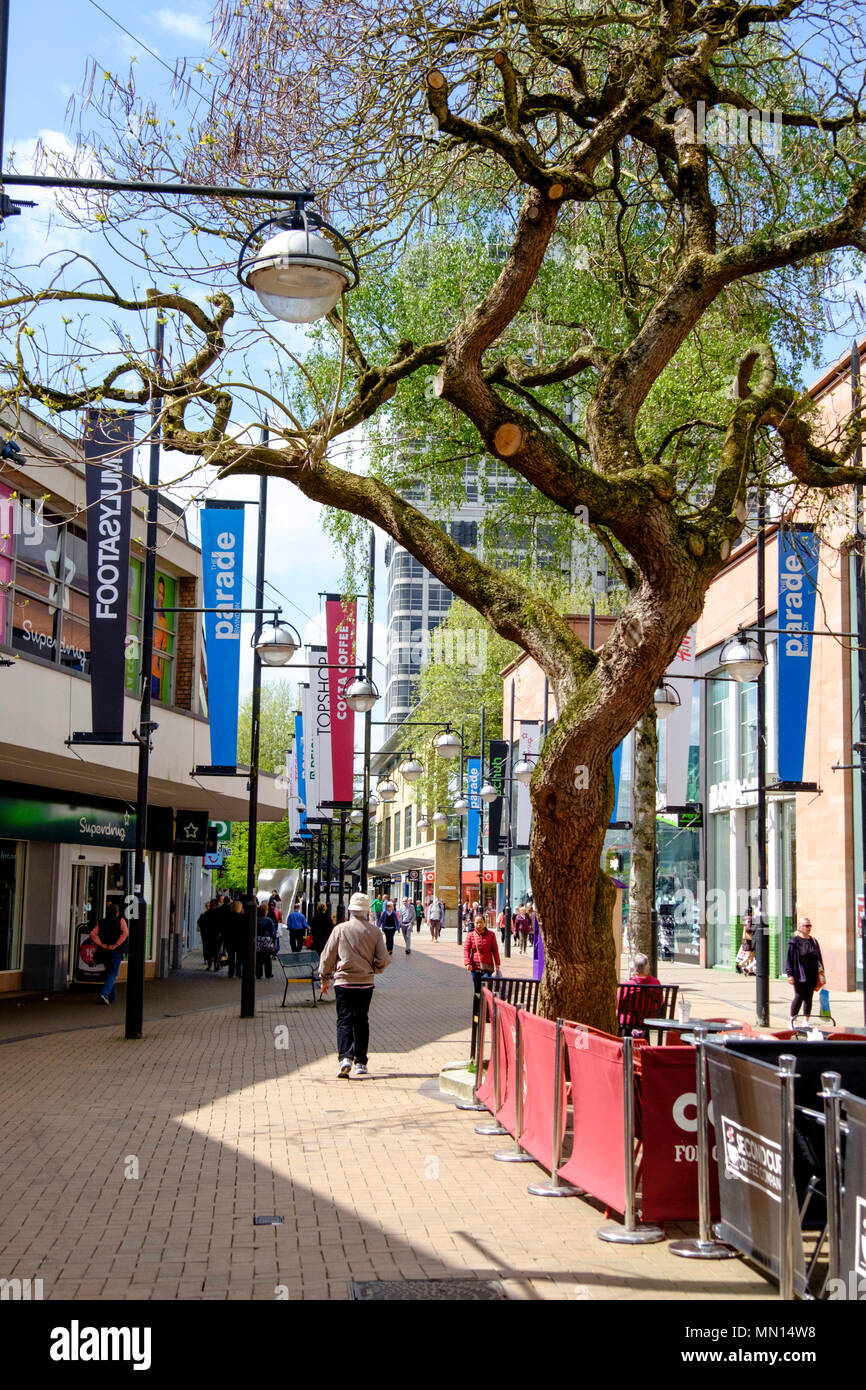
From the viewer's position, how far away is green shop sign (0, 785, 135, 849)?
866 inches

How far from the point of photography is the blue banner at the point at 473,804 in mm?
52938

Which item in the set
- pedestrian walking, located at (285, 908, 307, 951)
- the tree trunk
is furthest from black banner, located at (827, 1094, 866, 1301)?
pedestrian walking, located at (285, 908, 307, 951)

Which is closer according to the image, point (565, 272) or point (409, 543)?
point (409, 543)

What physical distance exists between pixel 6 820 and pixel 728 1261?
17.0 m

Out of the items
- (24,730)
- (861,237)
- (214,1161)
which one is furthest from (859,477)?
(24,730)

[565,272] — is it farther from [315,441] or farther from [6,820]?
[6,820]

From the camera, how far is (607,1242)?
728 centimetres

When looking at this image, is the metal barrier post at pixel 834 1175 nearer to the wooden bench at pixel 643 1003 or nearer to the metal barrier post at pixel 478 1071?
the metal barrier post at pixel 478 1071

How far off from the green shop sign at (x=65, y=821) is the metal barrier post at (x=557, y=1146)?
14967mm

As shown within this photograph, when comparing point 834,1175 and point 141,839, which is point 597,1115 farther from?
point 141,839

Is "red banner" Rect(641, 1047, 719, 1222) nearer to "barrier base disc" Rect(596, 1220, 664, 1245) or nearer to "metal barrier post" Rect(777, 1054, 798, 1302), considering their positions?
"barrier base disc" Rect(596, 1220, 664, 1245)

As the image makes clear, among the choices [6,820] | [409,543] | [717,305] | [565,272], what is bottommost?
[6,820]

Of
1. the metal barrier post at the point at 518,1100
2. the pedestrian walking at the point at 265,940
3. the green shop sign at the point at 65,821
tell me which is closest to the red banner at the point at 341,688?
the green shop sign at the point at 65,821

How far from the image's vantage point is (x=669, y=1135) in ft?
24.5
